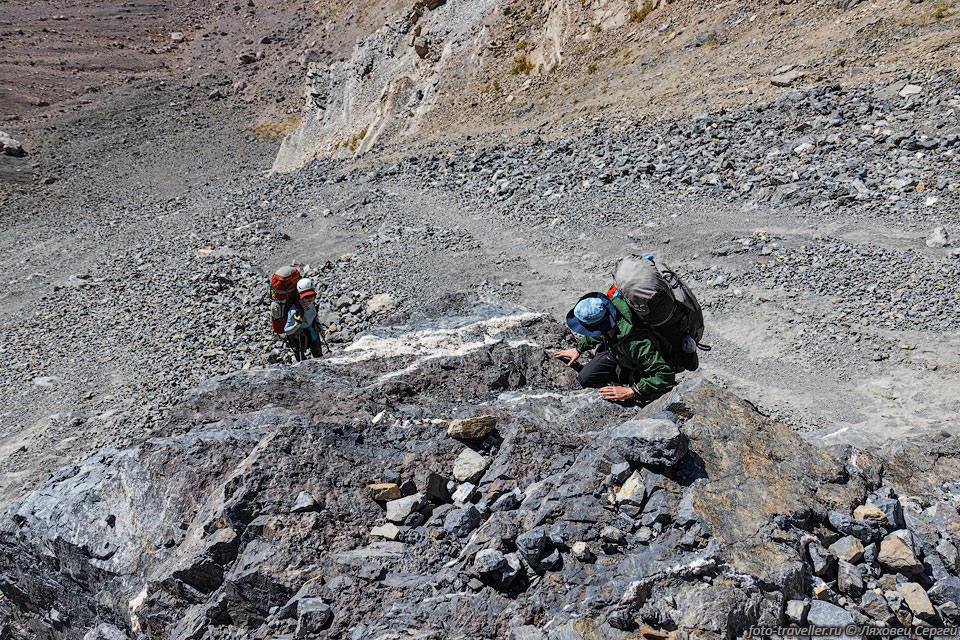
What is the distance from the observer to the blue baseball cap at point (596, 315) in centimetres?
523

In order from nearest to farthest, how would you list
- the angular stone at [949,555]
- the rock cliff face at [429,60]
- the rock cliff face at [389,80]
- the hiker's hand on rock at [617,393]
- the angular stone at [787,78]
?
the angular stone at [949,555] < the hiker's hand on rock at [617,393] < the angular stone at [787,78] < the rock cliff face at [429,60] < the rock cliff face at [389,80]

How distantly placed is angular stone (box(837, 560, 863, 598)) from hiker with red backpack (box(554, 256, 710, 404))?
219 centimetres

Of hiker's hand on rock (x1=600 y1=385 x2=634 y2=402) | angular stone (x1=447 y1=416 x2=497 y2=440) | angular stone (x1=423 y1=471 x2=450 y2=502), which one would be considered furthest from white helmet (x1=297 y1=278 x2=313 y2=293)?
angular stone (x1=423 y1=471 x2=450 y2=502)

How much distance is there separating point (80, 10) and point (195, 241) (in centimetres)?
5205

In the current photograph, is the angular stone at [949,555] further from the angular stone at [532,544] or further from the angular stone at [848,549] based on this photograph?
the angular stone at [532,544]

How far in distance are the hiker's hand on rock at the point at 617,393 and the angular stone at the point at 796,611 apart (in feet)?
8.42

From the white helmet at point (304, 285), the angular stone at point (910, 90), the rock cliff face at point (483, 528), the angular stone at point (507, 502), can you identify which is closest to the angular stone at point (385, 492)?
the rock cliff face at point (483, 528)

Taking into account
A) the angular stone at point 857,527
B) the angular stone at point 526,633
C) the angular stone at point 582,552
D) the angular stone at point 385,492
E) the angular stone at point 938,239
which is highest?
the angular stone at point 385,492

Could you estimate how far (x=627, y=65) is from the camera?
2103 centimetres

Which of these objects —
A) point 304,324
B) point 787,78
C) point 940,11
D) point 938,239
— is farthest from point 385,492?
point 940,11

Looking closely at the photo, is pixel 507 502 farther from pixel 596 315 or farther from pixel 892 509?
pixel 892 509

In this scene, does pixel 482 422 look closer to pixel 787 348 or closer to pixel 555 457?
pixel 555 457

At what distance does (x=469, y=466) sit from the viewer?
14.1 ft

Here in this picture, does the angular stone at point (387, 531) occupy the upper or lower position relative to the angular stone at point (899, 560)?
upper
